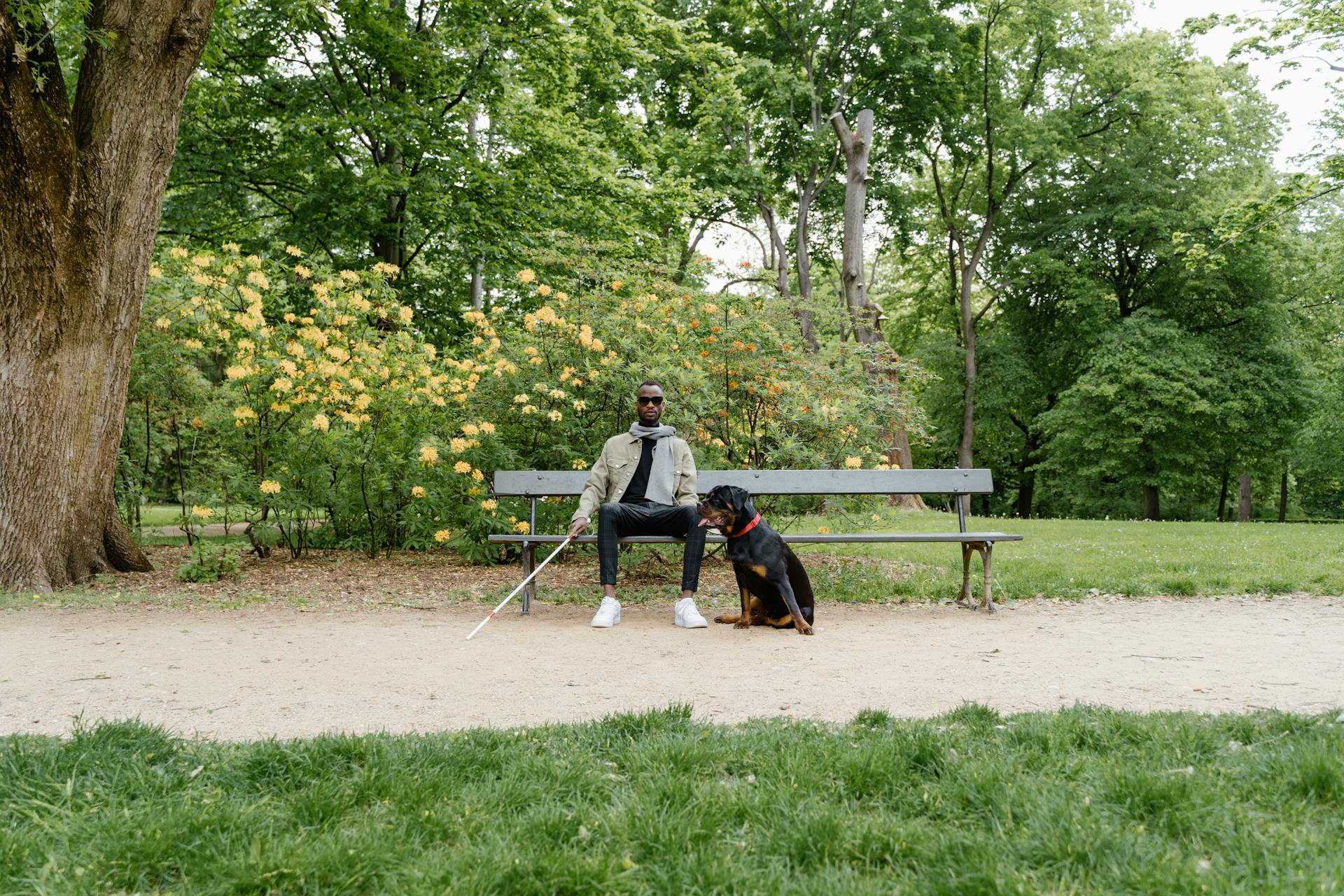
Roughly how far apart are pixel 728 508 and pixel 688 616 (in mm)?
785

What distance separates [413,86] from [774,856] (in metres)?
14.2

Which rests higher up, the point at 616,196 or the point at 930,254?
the point at 930,254

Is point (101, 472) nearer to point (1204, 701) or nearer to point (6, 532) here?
point (6, 532)

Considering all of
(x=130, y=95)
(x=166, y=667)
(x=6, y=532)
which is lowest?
(x=166, y=667)

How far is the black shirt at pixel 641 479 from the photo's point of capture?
641 centimetres

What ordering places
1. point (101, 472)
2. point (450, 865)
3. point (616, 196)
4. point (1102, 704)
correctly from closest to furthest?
point (450, 865) < point (1102, 704) < point (101, 472) < point (616, 196)

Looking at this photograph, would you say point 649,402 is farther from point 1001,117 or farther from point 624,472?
point 1001,117

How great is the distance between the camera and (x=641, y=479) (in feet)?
21.1

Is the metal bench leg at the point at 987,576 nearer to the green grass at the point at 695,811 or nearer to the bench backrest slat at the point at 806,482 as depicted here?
the bench backrest slat at the point at 806,482

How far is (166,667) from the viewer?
14.1 feet

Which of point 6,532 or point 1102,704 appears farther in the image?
point 6,532

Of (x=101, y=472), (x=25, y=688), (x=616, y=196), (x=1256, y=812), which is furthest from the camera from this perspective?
(x=616, y=196)

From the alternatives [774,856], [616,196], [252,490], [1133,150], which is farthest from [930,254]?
[774,856]

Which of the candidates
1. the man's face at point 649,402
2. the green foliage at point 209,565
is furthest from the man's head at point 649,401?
the green foliage at point 209,565
